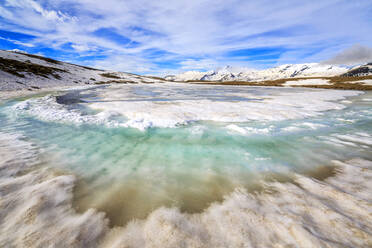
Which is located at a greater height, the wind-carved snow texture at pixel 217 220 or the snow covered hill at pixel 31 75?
the snow covered hill at pixel 31 75

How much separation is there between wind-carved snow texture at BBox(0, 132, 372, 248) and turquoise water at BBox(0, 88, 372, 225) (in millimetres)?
237

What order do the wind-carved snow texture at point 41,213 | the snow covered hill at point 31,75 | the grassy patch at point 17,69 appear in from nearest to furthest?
the wind-carved snow texture at point 41,213
the snow covered hill at point 31,75
the grassy patch at point 17,69

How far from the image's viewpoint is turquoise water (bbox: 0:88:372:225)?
299 centimetres

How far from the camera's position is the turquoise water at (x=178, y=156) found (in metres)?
2.99

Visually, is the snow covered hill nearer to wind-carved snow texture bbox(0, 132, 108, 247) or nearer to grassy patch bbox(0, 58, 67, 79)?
grassy patch bbox(0, 58, 67, 79)

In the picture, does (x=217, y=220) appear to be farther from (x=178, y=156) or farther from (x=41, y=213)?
(x=41, y=213)

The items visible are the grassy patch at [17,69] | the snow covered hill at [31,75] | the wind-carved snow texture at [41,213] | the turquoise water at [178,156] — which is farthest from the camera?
the grassy patch at [17,69]

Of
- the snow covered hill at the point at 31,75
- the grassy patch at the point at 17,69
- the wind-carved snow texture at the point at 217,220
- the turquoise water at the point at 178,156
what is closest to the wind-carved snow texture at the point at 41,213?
the wind-carved snow texture at the point at 217,220

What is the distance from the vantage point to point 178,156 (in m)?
4.57

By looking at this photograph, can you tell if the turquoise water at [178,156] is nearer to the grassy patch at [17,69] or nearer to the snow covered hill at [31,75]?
the snow covered hill at [31,75]

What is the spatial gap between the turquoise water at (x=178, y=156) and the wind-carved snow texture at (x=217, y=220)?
24 centimetres

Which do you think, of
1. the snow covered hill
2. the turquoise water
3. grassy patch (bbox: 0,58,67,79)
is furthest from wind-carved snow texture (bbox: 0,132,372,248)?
grassy patch (bbox: 0,58,67,79)

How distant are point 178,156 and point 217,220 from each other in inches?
89.7

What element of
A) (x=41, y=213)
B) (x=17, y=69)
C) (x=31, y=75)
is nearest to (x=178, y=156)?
(x=41, y=213)
